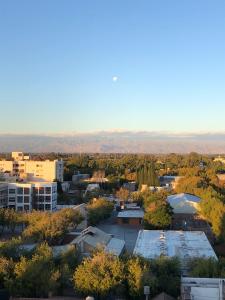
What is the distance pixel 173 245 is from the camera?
23828 mm

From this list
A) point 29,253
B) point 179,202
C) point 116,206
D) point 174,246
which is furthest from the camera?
point 116,206

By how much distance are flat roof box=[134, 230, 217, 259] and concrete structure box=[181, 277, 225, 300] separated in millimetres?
4333

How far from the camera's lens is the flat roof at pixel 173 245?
2172 cm

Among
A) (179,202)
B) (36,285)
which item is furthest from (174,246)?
(179,202)

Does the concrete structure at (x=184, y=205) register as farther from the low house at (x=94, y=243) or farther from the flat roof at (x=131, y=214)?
the low house at (x=94, y=243)

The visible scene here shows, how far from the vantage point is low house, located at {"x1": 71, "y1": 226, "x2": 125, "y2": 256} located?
23.1m

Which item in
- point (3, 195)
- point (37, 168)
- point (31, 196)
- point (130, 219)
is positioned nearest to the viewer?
point (130, 219)

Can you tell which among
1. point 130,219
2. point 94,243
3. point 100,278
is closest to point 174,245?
point 94,243

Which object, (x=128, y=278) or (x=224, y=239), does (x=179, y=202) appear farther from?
(x=128, y=278)

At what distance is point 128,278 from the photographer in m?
16.2

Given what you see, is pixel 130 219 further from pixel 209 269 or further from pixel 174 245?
pixel 209 269

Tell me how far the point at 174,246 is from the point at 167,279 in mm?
6711

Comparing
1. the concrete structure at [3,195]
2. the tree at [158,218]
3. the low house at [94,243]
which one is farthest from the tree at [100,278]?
the concrete structure at [3,195]

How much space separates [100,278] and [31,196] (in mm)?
27036
